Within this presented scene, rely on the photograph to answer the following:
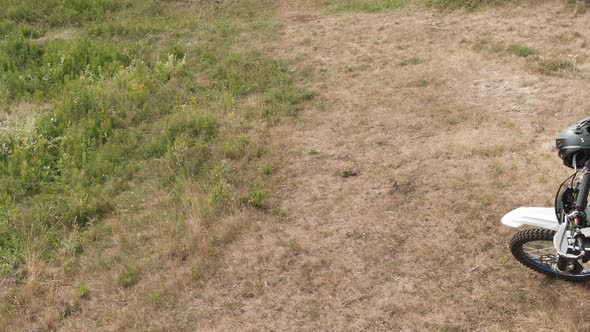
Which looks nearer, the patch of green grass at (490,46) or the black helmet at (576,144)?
the black helmet at (576,144)

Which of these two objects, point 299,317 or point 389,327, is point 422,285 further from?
point 299,317

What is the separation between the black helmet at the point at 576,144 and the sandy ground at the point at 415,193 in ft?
4.19

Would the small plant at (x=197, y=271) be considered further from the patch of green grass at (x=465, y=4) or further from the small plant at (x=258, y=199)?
the patch of green grass at (x=465, y=4)

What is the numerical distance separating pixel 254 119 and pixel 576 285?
5.44 metres

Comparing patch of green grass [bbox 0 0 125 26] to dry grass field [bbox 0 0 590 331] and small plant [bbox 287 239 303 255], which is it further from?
small plant [bbox 287 239 303 255]

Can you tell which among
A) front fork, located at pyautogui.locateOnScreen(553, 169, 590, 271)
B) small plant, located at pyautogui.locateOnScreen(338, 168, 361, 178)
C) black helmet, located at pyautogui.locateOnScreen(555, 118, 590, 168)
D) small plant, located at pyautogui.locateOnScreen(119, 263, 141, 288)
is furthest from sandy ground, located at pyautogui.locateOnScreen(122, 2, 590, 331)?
black helmet, located at pyautogui.locateOnScreen(555, 118, 590, 168)

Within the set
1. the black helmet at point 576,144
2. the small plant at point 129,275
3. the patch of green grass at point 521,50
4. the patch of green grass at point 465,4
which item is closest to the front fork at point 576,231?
the black helmet at point 576,144

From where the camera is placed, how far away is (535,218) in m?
4.44

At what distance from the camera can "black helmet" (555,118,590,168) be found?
3957mm

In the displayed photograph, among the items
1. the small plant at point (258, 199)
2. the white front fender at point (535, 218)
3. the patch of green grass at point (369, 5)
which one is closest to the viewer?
the white front fender at point (535, 218)

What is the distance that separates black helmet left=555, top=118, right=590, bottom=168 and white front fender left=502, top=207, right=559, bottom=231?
0.50 meters

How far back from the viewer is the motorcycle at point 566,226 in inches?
160

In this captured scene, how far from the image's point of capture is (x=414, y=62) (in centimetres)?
1002

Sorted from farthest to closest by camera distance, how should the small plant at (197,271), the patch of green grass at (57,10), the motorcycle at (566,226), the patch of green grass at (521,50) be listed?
the patch of green grass at (57,10)
the patch of green grass at (521,50)
the small plant at (197,271)
the motorcycle at (566,226)
